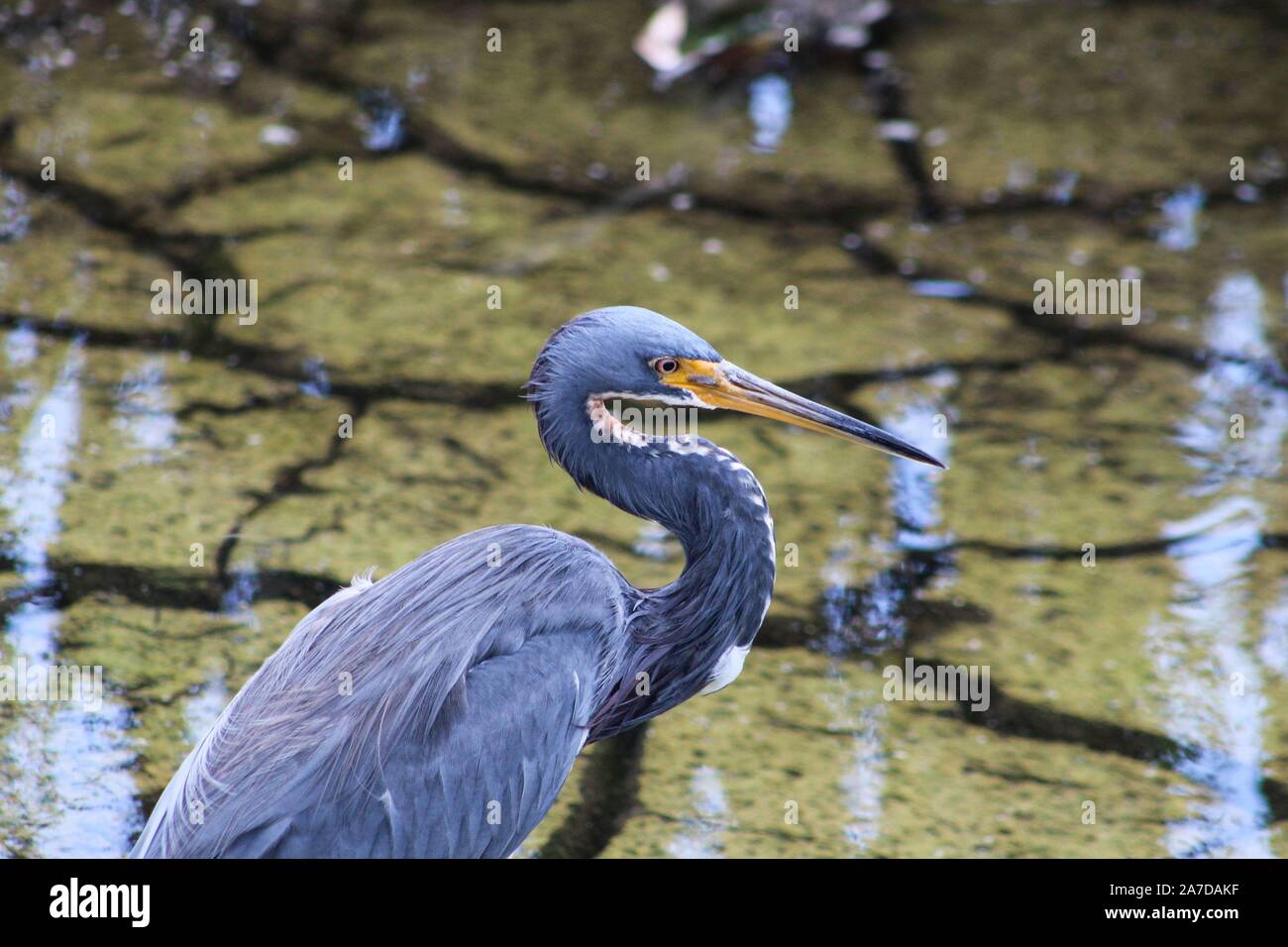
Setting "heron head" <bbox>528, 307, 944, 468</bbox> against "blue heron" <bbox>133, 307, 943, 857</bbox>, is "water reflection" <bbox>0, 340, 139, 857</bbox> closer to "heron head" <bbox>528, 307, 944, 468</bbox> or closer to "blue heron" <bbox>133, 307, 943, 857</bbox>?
"blue heron" <bbox>133, 307, 943, 857</bbox>

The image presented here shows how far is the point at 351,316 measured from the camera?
4.25 metres

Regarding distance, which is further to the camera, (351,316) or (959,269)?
(959,269)

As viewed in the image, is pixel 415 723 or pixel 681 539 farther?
pixel 681 539

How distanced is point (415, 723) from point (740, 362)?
6.90ft

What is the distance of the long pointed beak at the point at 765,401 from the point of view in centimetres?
259

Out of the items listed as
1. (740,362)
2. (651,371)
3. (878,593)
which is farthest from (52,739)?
(740,362)

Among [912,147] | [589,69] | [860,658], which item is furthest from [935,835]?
[589,69]

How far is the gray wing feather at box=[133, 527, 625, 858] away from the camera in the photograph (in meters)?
2.26

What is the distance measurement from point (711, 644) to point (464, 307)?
2.00 metres

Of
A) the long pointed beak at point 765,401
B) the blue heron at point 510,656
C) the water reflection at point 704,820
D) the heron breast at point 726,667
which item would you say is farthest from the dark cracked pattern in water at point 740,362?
the long pointed beak at point 765,401

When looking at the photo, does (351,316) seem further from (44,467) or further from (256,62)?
(256,62)

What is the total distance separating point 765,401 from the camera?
2633 mm

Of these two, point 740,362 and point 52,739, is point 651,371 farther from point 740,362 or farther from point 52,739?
point 740,362

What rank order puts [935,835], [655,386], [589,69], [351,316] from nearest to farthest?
[655,386]
[935,835]
[351,316]
[589,69]
